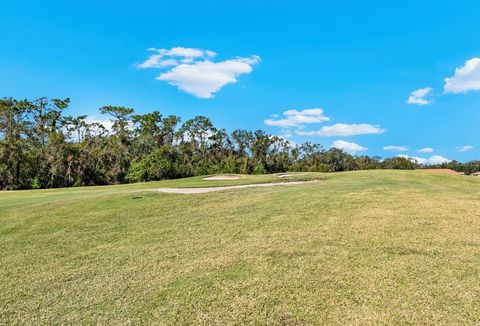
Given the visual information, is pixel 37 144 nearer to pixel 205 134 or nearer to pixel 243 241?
pixel 205 134

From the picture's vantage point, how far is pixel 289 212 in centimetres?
850

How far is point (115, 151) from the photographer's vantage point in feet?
151

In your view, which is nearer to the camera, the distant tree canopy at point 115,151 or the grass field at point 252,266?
the grass field at point 252,266

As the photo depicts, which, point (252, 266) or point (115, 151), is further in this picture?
point (115, 151)

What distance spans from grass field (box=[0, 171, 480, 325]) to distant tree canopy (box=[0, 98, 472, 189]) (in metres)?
34.8

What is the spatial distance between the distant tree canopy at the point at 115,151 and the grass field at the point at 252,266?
34760 millimetres

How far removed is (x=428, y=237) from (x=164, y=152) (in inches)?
1647

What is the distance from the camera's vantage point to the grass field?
3.77 metres

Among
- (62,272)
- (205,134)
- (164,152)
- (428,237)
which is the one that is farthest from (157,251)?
(205,134)

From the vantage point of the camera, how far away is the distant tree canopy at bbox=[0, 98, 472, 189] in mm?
39812

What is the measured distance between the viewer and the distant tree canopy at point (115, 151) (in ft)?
131

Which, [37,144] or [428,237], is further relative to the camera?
[37,144]

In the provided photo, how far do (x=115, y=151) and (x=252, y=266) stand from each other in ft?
147

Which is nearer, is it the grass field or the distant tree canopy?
the grass field
